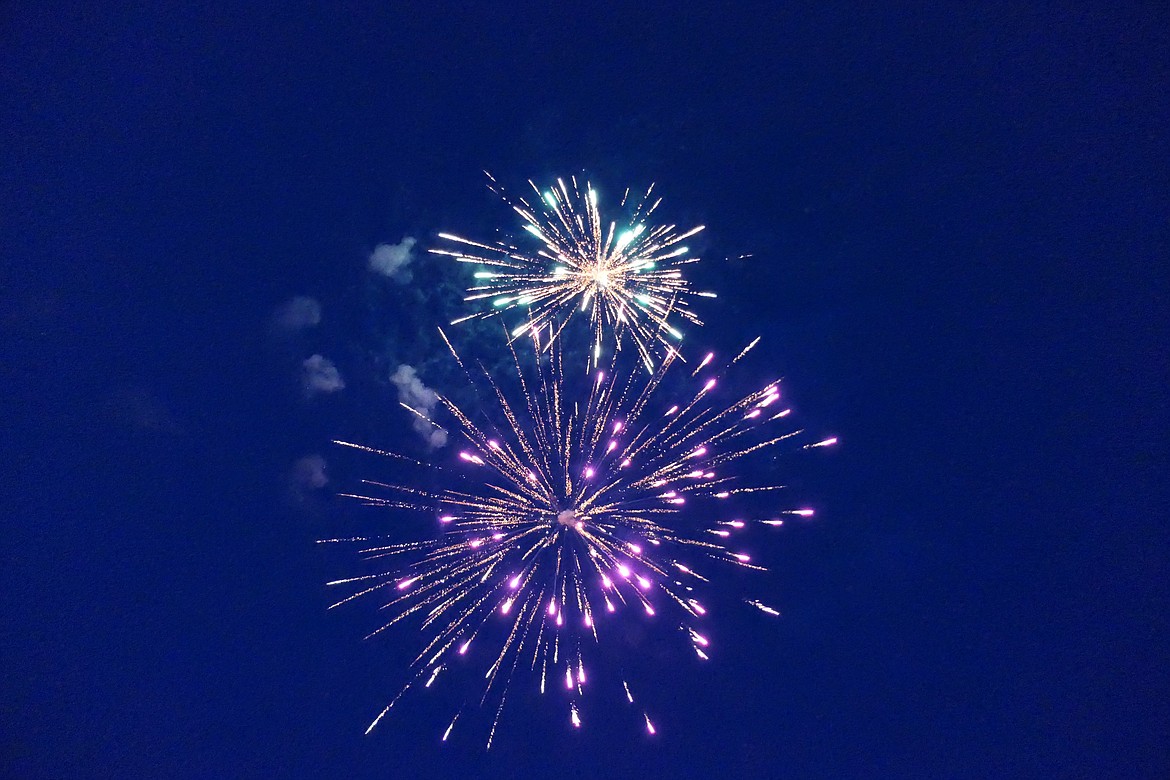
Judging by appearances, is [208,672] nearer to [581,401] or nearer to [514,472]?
[514,472]

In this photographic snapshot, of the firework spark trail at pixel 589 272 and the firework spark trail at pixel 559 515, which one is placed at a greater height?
the firework spark trail at pixel 589 272

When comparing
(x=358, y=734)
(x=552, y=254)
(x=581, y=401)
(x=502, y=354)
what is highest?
(x=552, y=254)

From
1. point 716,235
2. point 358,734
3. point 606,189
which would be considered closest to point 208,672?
point 358,734

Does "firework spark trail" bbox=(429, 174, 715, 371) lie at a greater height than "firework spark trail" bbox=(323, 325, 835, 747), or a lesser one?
greater

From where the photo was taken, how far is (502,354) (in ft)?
36.2

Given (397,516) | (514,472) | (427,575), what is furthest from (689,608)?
(397,516)

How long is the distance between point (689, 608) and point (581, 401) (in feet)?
21.7

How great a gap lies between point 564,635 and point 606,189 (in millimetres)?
12493

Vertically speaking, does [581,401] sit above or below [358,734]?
above

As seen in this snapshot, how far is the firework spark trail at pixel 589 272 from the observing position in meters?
10.5

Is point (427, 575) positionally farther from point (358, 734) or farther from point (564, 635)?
point (358, 734)

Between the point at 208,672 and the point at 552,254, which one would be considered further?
the point at 208,672

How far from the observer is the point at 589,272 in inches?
406

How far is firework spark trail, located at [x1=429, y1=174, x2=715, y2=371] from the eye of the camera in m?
10.5
